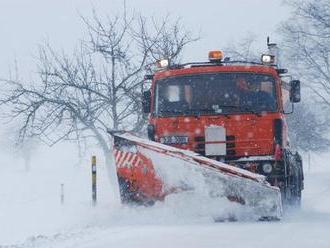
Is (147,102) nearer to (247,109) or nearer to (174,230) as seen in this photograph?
(247,109)

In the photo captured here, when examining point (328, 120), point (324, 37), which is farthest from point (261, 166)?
point (328, 120)

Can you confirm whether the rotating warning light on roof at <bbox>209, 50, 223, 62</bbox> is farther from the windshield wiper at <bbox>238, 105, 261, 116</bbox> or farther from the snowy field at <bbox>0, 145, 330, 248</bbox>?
the snowy field at <bbox>0, 145, 330, 248</bbox>

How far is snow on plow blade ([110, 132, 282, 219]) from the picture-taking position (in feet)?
25.1

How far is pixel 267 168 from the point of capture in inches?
344

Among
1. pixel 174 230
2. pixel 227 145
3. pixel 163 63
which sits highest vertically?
pixel 163 63

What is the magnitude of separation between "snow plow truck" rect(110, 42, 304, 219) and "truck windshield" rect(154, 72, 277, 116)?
0.02 m

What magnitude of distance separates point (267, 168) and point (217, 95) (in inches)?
58.7

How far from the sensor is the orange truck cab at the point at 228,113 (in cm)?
905

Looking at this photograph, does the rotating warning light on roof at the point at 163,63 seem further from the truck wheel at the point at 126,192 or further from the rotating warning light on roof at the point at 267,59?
the truck wheel at the point at 126,192

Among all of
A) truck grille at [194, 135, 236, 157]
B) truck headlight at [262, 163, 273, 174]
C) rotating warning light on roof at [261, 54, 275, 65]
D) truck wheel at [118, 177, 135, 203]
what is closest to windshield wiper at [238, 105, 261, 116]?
truck grille at [194, 135, 236, 157]

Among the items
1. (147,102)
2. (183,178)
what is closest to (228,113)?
(147,102)

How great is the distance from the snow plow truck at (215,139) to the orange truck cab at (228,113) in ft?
0.05

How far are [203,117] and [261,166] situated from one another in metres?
1.20

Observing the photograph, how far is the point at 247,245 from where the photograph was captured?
18.9 ft
